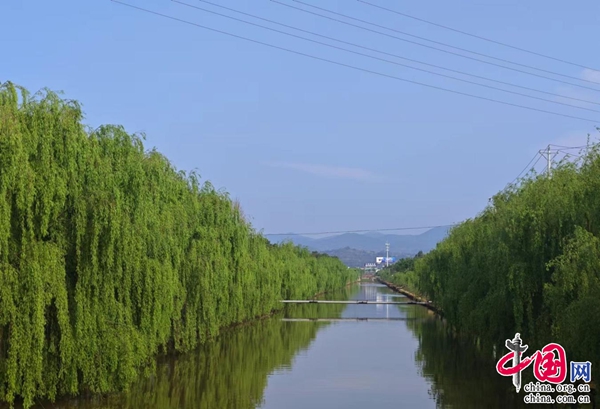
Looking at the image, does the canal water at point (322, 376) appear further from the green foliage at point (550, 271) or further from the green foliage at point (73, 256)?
the green foliage at point (550, 271)

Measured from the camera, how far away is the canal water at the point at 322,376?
52.6 feet

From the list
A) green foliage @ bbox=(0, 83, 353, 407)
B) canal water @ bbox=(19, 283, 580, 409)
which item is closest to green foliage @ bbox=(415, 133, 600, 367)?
canal water @ bbox=(19, 283, 580, 409)

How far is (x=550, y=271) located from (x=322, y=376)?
7.56 meters

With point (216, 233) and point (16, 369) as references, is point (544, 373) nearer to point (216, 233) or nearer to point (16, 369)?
point (16, 369)

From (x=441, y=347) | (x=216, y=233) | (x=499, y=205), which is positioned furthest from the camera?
(x=441, y=347)

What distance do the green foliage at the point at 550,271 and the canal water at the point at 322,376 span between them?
182 cm

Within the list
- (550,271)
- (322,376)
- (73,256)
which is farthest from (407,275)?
(73,256)

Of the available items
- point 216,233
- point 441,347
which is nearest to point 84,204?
point 216,233

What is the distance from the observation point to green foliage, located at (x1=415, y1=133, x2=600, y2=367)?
11742 mm

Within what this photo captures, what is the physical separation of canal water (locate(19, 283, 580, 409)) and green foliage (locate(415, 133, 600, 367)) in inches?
71.6

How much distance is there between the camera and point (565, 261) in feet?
44.8

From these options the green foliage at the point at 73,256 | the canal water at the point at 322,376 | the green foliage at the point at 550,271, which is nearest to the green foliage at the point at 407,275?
the canal water at the point at 322,376

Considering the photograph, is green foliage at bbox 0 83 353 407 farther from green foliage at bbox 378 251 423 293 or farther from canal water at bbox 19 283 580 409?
green foliage at bbox 378 251 423 293

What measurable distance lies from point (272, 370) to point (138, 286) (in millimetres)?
7132
